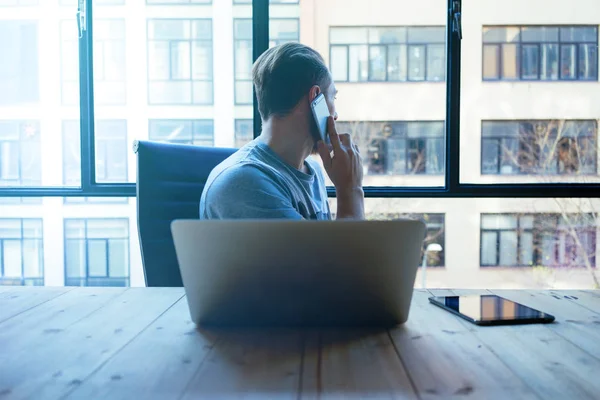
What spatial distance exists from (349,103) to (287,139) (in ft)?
12.5

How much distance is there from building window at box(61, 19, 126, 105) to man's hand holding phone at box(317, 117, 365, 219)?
4.46ft

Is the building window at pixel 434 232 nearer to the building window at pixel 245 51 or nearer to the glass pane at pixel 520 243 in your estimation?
the glass pane at pixel 520 243

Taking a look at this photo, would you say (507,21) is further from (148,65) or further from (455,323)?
(455,323)

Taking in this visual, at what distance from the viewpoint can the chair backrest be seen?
148cm

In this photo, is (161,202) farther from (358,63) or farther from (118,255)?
(118,255)

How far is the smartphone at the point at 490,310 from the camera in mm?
846

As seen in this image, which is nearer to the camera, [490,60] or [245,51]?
[245,51]

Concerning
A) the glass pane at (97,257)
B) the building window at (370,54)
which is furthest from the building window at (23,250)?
the building window at (370,54)

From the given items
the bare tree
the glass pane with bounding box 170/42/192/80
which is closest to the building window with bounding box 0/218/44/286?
the glass pane with bounding box 170/42/192/80

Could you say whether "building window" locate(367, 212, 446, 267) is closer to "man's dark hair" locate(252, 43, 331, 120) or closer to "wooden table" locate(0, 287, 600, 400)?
"man's dark hair" locate(252, 43, 331, 120)

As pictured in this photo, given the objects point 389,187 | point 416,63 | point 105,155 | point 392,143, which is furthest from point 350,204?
point 416,63

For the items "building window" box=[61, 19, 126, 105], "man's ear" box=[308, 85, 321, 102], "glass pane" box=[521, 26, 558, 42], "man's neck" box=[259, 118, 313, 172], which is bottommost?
"man's neck" box=[259, 118, 313, 172]

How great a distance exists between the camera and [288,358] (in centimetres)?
66

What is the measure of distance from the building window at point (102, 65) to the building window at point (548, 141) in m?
2.95
